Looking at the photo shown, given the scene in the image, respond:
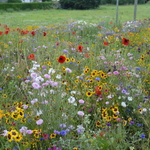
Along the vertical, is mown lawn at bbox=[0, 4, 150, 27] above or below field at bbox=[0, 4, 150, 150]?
above

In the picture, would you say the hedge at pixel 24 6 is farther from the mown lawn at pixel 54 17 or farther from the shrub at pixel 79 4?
the mown lawn at pixel 54 17

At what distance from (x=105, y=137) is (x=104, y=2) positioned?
3556cm

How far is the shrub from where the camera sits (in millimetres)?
26938

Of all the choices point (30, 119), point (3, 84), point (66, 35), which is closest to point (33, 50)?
point (3, 84)

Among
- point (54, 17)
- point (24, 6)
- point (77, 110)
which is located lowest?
point (77, 110)

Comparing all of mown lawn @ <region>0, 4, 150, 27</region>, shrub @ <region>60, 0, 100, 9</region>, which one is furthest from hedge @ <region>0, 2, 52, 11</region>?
mown lawn @ <region>0, 4, 150, 27</region>

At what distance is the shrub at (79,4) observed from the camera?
26.9 m

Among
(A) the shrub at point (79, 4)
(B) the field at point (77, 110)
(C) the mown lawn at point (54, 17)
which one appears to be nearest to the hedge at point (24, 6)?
(A) the shrub at point (79, 4)

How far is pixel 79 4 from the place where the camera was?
2705cm

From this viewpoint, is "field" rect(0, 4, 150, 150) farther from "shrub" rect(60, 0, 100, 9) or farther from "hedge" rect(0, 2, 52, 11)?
"shrub" rect(60, 0, 100, 9)

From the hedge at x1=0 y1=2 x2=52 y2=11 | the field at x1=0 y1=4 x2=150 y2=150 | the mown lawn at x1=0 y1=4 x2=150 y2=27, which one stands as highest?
the hedge at x1=0 y1=2 x2=52 y2=11

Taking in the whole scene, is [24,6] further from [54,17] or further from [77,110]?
[77,110]

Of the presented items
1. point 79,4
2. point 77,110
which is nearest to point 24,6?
point 79,4

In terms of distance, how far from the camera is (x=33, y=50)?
4781 millimetres
